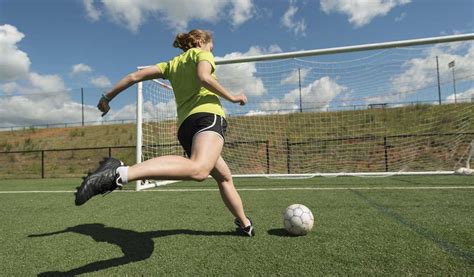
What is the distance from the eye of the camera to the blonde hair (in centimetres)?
294

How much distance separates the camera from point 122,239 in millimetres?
3229

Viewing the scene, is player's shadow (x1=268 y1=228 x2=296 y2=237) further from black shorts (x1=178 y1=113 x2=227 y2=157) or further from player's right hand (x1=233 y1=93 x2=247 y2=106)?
player's right hand (x1=233 y1=93 x2=247 y2=106)

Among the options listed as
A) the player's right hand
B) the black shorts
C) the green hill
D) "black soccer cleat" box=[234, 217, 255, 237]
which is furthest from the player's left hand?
the green hill

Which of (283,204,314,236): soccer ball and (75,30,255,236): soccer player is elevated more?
(75,30,255,236): soccer player

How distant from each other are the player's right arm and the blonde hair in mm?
336

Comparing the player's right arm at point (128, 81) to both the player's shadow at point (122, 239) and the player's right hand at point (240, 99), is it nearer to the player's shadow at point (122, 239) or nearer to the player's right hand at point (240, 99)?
the player's right hand at point (240, 99)

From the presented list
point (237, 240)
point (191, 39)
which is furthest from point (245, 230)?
point (191, 39)

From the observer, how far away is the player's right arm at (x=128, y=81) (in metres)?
2.71

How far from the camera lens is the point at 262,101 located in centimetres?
982

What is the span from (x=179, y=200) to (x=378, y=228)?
3441 millimetres

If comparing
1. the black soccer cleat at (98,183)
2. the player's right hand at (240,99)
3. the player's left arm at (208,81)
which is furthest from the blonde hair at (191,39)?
the black soccer cleat at (98,183)

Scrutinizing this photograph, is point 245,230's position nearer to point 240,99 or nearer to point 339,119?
point 240,99

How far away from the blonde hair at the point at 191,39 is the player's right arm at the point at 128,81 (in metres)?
0.34

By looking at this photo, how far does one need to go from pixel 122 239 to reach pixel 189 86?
1600mm
